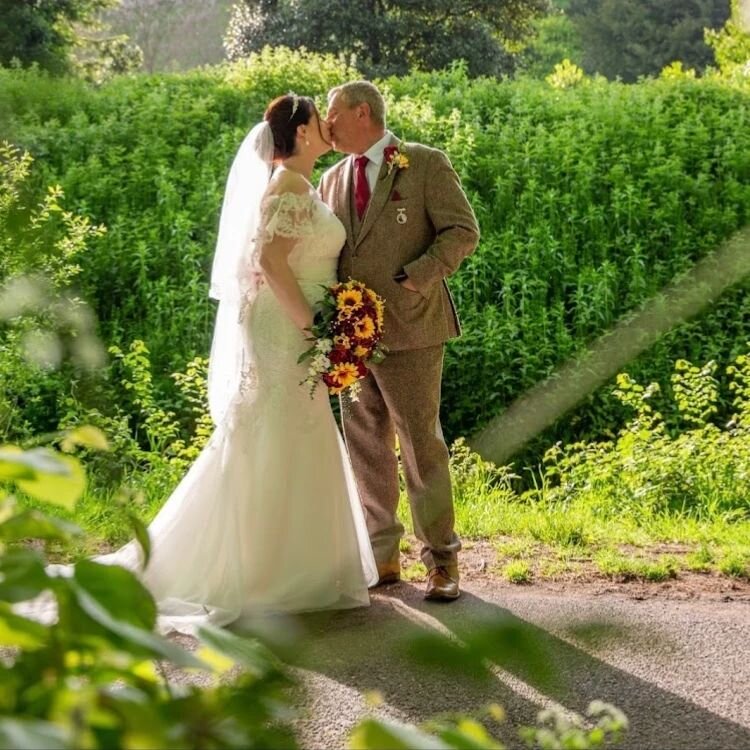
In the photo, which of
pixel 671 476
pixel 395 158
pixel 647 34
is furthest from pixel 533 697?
pixel 647 34

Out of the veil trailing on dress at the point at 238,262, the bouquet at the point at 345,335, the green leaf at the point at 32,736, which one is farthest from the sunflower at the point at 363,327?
the green leaf at the point at 32,736

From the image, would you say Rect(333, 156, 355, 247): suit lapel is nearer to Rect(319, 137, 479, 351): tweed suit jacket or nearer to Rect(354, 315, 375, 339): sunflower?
Rect(319, 137, 479, 351): tweed suit jacket

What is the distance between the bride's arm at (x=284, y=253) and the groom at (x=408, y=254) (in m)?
0.23

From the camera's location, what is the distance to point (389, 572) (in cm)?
459

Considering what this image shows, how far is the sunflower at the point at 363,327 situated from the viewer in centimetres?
405

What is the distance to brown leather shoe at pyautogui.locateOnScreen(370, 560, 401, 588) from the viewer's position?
15.0ft

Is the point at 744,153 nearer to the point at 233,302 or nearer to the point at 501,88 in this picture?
the point at 501,88

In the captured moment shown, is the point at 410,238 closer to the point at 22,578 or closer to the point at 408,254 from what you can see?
the point at 408,254

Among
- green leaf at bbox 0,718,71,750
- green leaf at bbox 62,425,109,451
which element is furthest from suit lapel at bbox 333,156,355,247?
green leaf at bbox 0,718,71,750

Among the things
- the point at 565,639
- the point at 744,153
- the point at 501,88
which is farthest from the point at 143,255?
the point at 565,639

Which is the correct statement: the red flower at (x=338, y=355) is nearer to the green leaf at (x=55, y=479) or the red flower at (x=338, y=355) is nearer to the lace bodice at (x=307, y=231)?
the lace bodice at (x=307, y=231)

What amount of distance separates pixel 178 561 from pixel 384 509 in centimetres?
80

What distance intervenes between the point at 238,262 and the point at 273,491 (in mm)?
758

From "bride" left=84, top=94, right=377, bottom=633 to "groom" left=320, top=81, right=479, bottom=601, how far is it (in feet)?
0.34
